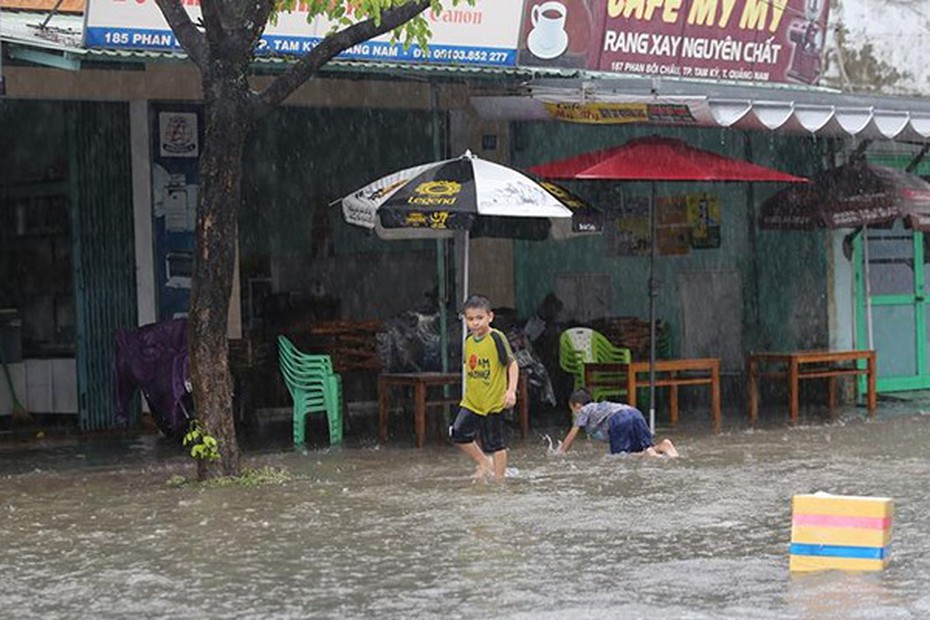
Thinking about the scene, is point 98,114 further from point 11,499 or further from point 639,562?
point 639,562

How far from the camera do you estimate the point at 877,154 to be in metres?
20.5

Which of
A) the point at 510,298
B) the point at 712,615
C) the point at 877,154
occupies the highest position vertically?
the point at 877,154

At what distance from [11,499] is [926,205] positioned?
954 centimetres

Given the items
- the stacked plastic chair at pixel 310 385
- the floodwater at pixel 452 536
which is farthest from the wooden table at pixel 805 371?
the stacked plastic chair at pixel 310 385

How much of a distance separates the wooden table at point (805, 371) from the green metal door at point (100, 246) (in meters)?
6.07

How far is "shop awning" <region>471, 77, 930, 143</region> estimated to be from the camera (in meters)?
16.0

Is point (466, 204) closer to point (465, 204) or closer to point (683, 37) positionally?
point (465, 204)

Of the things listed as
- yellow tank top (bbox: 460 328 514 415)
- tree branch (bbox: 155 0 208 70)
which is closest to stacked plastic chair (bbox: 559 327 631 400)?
yellow tank top (bbox: 460 328 514 415)

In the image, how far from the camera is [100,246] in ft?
56.2

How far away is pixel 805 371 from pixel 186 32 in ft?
26.9

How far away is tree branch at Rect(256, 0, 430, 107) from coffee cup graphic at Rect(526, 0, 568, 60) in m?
3.92

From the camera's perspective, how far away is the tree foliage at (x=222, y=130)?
13.0 metres

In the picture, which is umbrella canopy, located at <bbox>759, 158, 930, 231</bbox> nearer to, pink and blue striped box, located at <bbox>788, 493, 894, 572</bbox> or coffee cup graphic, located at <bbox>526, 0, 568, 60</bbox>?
coffee cup graphic, located at <bbox>526, 0, 568, 60</bbox>

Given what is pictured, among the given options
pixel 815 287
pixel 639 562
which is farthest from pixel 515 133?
pixel 639 562
